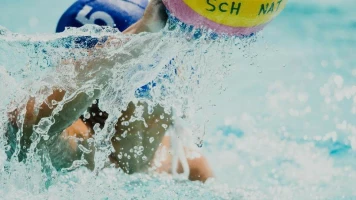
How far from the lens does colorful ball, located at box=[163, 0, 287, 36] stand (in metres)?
1.30

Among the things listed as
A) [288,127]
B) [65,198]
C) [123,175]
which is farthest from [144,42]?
[288,127]

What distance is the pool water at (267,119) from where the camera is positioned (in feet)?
5.15

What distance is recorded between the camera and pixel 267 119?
3293 millimetres

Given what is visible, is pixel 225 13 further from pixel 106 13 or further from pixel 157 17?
pixel 106 13

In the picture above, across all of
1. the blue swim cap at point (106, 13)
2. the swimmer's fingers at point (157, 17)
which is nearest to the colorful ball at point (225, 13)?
the swimmer's fingers at point (157, 17)

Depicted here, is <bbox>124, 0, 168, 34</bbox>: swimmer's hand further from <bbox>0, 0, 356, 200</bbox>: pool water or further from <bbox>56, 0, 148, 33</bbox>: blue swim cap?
<bbox>56, 0, 148, 33</bbox>: blue swim cap

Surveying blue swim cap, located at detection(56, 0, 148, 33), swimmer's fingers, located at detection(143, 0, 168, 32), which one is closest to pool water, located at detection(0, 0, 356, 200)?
swimmer's fingers, located at detection(143, 0, 168, 32)

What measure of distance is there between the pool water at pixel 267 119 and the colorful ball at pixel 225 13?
7 centimetres

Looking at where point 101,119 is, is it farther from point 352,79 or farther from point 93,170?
point 352,79

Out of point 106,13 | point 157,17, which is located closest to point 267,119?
point 106,13

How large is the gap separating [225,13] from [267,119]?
2047 millimetres

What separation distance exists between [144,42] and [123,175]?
2.15ft

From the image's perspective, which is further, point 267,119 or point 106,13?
point 267,119

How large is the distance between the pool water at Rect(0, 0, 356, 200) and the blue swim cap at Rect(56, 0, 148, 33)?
30 centimetres
